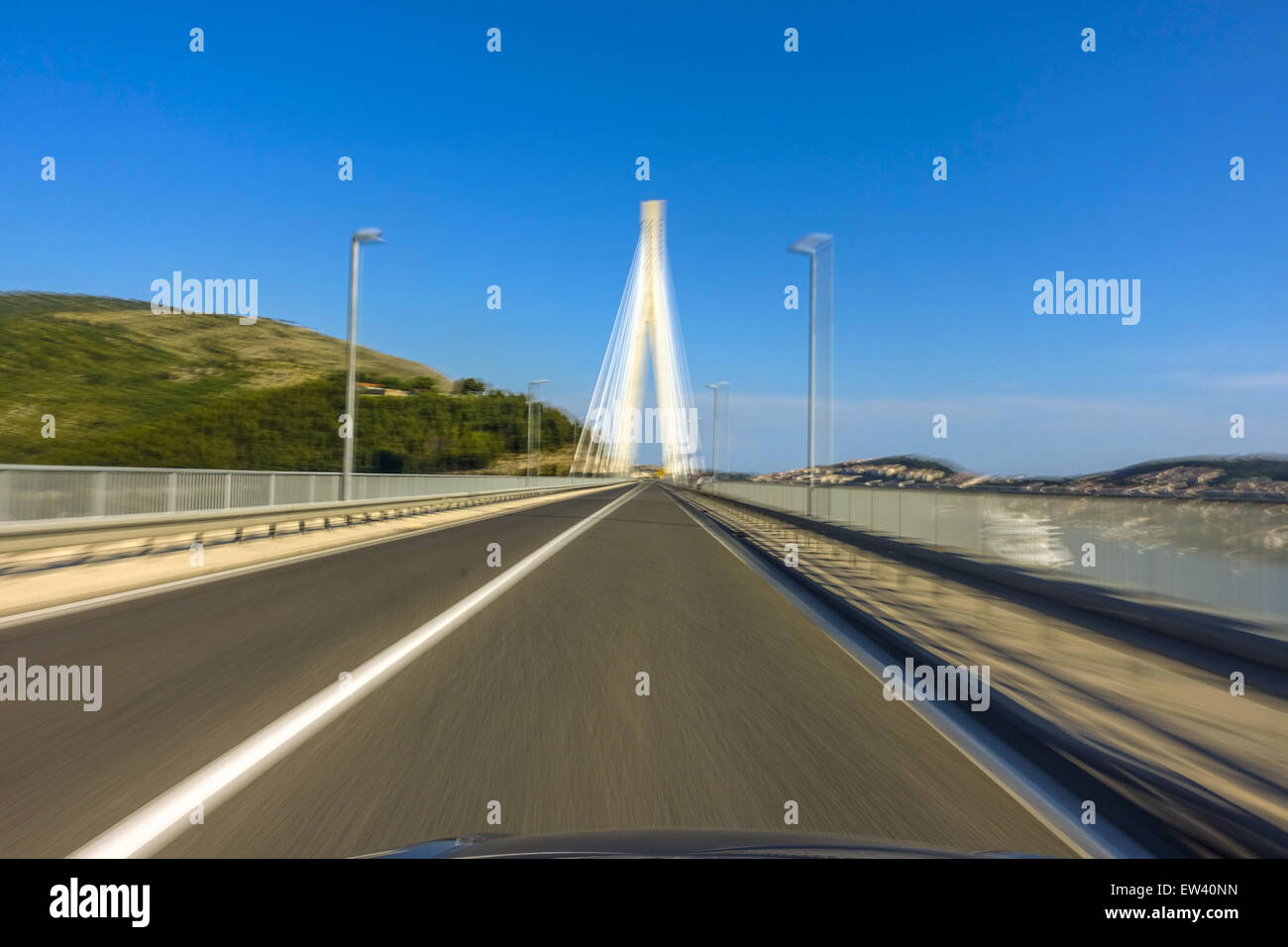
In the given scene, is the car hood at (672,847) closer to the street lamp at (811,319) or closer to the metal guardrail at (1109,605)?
the metal guardrail at (1109,605)

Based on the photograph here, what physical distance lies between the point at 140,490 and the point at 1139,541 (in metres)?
16.0

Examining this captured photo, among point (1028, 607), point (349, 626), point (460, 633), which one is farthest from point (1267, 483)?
point (349, 626)

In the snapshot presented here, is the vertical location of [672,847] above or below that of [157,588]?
above

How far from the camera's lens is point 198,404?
8244 cm

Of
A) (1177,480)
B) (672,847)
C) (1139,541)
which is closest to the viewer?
(672,847)

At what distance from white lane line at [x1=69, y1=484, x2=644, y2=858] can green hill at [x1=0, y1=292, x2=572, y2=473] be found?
67.3 meters

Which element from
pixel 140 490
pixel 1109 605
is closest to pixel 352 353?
pixel 140 490

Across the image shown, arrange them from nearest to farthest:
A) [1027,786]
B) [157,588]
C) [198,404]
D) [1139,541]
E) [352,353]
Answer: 1. [1027,786]
2. [1139,541]
3. [157,588]
4. [352,353]
5. [198,404]

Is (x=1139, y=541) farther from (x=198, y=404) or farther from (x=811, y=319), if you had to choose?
(x=198, y=404)

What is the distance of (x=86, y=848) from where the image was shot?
12.1 ft

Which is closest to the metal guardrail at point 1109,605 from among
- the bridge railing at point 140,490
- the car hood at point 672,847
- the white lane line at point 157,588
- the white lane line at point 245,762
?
the car hood at point 672,847

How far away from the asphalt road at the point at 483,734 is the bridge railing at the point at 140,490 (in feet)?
13.8

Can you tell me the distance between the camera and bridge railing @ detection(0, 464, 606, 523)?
1366 centimetres
